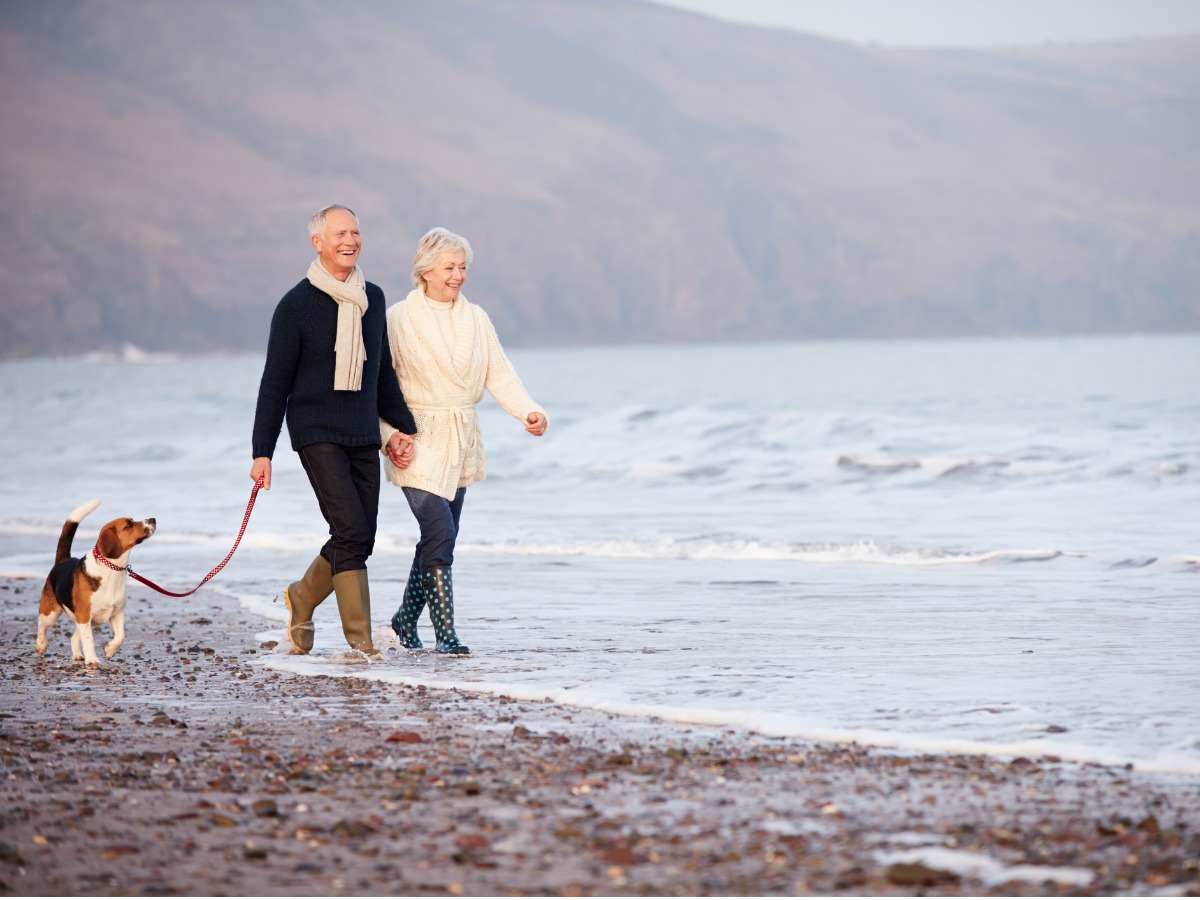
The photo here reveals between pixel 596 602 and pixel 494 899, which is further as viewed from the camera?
pixel 596 602

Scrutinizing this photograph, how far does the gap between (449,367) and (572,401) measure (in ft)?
139

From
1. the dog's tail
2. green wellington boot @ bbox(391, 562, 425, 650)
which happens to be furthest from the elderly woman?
the dog's tail

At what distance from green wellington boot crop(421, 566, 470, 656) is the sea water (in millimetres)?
104

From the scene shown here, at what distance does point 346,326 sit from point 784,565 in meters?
5.41

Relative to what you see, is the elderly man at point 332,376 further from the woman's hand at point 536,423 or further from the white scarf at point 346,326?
the woman's hand at point 536,423

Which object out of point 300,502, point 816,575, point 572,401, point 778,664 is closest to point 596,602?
point 816,575

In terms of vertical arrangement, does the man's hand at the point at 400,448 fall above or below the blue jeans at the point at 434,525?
above

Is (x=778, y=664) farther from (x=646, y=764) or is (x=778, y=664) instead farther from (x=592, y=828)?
(x=592, y=828)

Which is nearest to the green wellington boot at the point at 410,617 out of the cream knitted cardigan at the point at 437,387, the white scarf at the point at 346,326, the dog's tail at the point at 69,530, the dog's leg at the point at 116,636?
the cream knitted cardigan at the point at 437,387

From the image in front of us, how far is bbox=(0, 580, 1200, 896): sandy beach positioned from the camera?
343cm

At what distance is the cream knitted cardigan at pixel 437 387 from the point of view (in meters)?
6.63

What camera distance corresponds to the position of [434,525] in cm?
672

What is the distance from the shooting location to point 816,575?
10109 millimetres

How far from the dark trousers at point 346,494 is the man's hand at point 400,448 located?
9 cm
